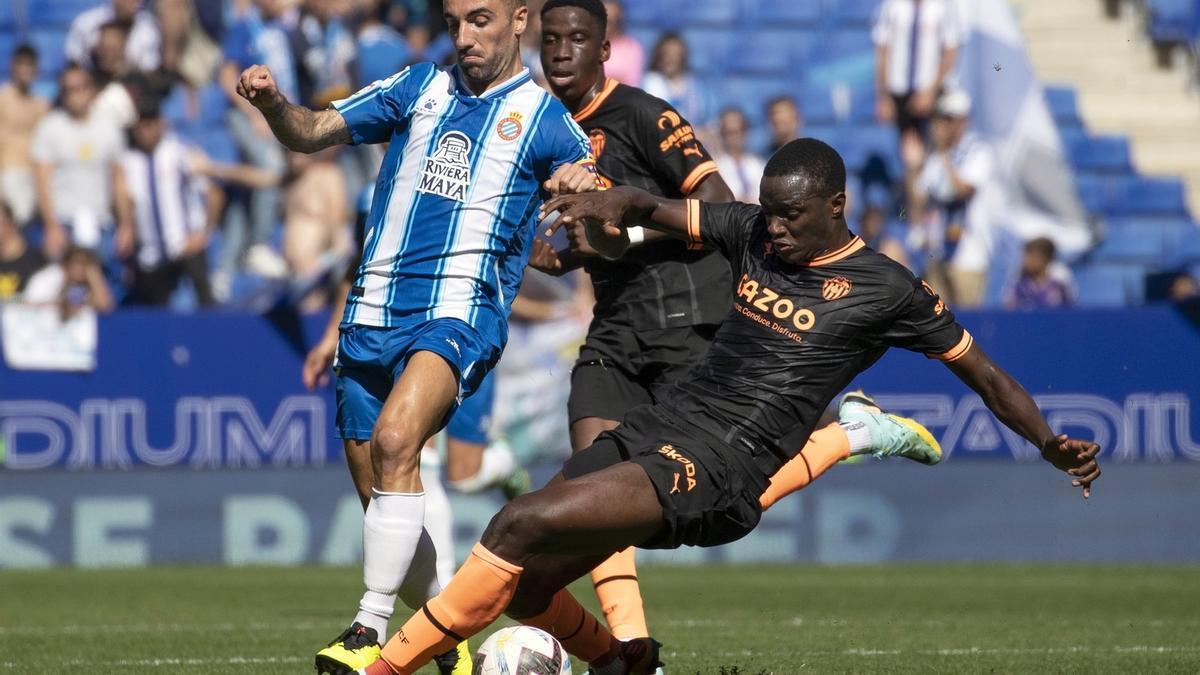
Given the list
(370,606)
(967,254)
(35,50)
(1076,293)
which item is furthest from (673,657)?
(35,50)

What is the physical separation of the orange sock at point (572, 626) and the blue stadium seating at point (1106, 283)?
10149 mm

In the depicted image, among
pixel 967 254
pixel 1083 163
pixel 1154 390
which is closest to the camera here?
pixel 1154 390

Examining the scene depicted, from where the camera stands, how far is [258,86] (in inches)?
224

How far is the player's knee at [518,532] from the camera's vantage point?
5.18 metres

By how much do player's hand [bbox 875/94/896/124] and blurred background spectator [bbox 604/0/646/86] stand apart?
226 cm

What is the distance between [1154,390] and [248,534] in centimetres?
638

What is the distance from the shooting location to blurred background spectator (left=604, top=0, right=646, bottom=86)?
47.6ft

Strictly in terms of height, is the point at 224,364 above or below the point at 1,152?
below

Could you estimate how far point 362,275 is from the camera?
6.14 metres

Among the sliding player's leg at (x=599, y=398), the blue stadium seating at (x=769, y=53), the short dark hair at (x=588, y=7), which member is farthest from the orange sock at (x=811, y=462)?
the blue stadium seating at (x=769, y=53)

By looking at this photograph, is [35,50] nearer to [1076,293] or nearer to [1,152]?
[1,152]

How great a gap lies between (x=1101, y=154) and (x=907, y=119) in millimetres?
2623

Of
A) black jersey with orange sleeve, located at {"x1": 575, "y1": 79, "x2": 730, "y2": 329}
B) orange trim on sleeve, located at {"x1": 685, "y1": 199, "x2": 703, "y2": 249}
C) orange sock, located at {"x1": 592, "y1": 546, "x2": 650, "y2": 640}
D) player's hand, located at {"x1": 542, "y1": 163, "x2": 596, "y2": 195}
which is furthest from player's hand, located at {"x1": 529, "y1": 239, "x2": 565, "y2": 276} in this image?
orange sock, located at {"x1": 592, "y1": 546, "x2": 650, "y2": 640}

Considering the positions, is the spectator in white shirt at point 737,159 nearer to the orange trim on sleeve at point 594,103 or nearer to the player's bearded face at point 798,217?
the orange trim on sleeve at point 594,103
